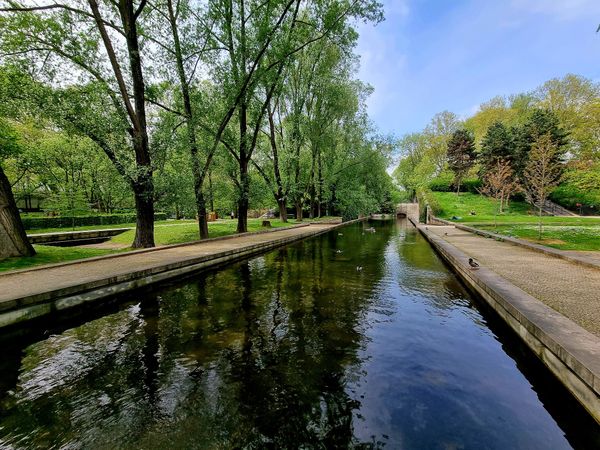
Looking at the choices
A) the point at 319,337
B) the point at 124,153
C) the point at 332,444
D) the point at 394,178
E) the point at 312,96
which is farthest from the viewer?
the point at 394,178

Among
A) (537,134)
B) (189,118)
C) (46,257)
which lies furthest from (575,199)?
(46,257)

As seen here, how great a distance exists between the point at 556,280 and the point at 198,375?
28.3 ft

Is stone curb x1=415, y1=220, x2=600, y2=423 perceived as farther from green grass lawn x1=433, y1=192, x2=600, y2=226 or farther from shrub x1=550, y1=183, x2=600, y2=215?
shrub x1=550, y1=183, x2=600, y2=215

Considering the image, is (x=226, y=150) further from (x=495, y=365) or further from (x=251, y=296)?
(x=495, y=365)

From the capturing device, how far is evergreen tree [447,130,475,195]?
5066 centimetres

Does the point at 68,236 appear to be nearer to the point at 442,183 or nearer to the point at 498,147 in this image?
the point at 498,147

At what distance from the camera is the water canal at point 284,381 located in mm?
3189

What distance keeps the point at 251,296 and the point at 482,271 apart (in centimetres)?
681

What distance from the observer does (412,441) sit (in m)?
3.11

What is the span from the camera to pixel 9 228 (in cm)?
998

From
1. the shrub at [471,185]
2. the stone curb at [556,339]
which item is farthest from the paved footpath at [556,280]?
the shrub at [471,185]

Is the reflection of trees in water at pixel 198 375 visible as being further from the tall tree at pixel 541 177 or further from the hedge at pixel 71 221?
the hedge at pixel 71 221

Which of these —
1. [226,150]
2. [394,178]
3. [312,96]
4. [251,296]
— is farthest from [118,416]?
[394,178]

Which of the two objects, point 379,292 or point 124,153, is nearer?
point 379,292
